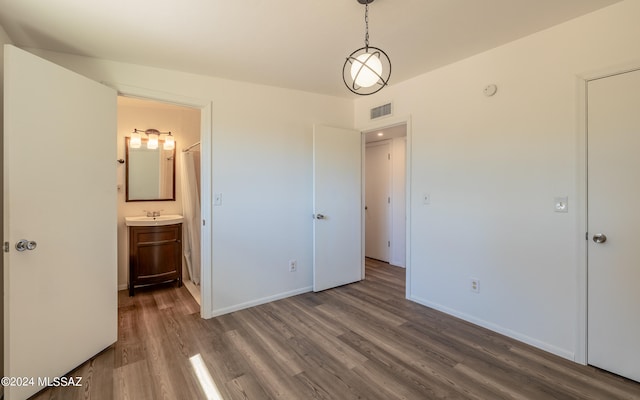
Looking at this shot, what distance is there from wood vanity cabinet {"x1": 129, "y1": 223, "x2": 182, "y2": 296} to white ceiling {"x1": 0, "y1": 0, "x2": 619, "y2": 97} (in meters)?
1.92

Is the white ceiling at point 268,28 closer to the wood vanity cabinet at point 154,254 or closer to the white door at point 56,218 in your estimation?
the white door at point 56,218

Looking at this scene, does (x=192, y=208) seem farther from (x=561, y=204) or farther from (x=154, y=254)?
(x=561, y=204)

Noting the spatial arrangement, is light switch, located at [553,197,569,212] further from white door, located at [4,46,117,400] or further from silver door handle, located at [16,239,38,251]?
silver door handle, located at [16,239,38,251]

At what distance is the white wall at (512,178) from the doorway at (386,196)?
159 cm

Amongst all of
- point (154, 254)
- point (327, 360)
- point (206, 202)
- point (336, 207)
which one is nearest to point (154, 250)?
point (154, 254)

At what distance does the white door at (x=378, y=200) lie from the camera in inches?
193

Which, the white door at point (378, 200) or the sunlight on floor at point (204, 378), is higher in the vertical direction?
the white door at point (378, 200)

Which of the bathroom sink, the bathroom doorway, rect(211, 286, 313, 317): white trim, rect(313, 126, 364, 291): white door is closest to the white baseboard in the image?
rect(313, 126, 364, 291): white door

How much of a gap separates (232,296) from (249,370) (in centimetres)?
108

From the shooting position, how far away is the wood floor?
1741 mm

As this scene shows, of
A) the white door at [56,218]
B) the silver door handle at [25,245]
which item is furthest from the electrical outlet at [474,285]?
the silver door handle at [25,245]

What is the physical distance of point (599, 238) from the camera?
6.27 feet

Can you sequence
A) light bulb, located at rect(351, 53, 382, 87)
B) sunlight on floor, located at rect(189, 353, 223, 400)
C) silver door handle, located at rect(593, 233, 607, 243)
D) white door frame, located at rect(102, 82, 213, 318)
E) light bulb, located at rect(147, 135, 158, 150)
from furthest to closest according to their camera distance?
light bulb, located at rect(147, 135, 158, 150) < white door frame, located at rect(102, 82, 213, 318) < silver door handle, located at rect(593, 233, 607, 243) < sunlight on floor, located at rect(189, 353, 223, 400) < light bulb, located at rect(351, 53, 382, 87)

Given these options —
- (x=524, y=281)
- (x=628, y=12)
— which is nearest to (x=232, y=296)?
(x=524, y=281)
